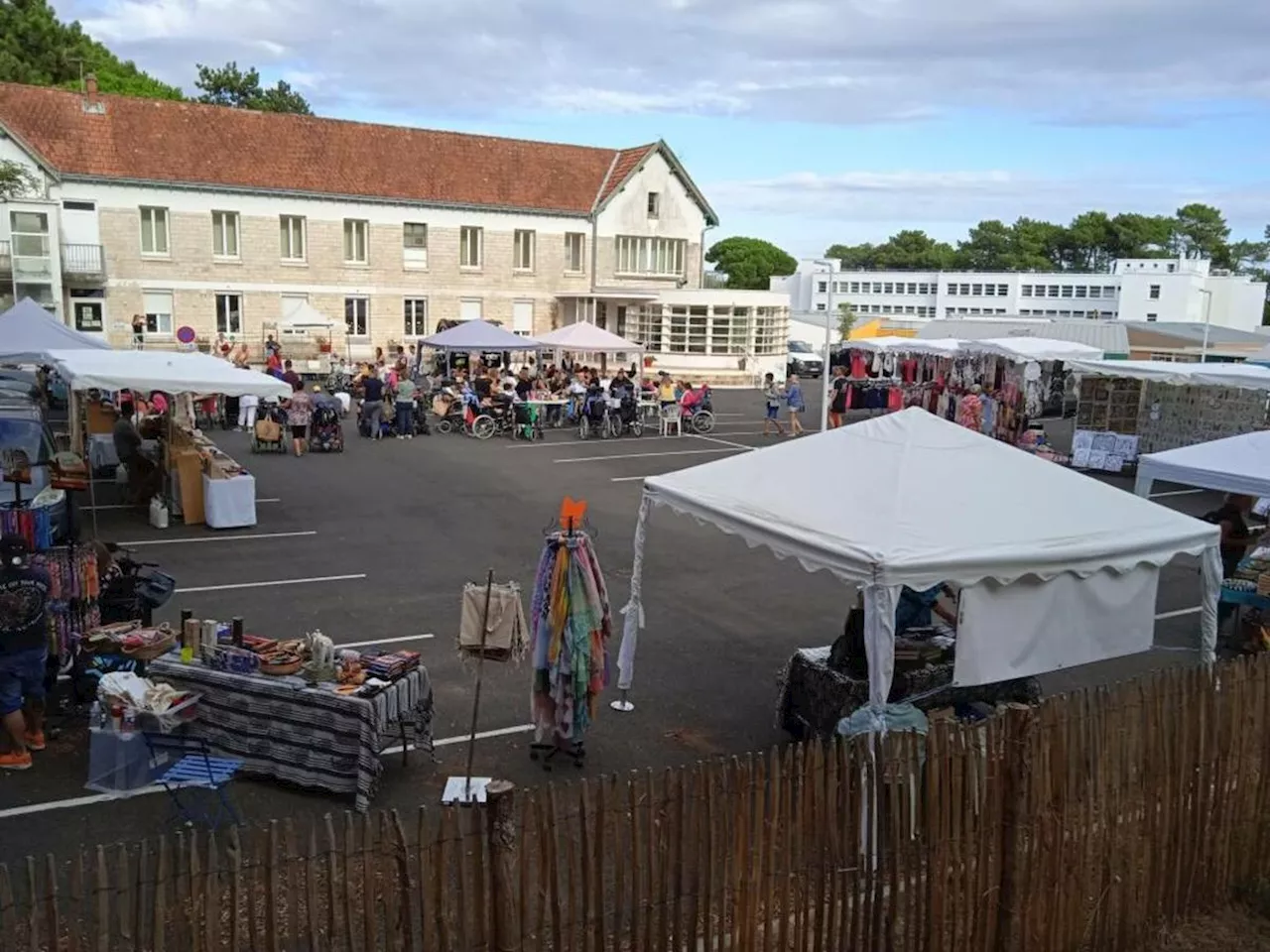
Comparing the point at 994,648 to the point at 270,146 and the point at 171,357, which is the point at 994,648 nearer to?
the point at 171,357

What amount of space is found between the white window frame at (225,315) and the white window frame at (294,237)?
2252mm

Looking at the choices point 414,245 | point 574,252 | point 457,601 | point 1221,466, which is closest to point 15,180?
point 414,245

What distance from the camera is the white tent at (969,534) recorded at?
21.3ft

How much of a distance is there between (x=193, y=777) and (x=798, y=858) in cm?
362

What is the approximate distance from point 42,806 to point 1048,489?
22.9 ft

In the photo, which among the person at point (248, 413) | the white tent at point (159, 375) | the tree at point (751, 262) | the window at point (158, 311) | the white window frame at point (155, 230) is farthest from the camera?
the tree at point (751, 262)

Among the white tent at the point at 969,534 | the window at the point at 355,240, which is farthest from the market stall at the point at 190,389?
the window at the point at 355,240

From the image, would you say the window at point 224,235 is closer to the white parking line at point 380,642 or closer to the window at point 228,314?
the window at point 228,314

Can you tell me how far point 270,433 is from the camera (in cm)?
2144

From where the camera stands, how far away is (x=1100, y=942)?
5527mm

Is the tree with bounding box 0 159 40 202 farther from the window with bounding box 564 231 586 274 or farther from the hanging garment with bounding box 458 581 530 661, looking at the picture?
the hanging garment with bounding box 458 581 530 661

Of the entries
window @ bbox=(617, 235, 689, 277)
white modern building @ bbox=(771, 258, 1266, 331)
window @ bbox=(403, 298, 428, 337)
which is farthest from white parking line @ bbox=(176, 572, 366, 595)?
white modern building @ bbox=(771, 258, 1266, 331)

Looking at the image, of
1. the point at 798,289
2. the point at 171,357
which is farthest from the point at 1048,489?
the point at 798,289

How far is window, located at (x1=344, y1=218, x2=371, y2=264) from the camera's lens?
39.9 metres
